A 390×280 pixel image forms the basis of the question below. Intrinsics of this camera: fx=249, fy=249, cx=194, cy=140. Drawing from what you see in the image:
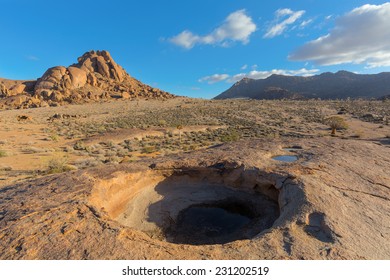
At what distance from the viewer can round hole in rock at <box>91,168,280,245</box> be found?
718 cm

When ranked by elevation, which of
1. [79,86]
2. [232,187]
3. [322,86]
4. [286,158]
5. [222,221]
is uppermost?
[79,86]

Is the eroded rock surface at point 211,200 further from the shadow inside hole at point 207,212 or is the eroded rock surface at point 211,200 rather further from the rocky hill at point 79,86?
the rocky hill at point 79,86

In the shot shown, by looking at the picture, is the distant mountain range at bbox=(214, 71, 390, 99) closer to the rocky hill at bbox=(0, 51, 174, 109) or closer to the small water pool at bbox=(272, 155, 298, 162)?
the rocky hill at bbox=(0, 51, 174, 109)

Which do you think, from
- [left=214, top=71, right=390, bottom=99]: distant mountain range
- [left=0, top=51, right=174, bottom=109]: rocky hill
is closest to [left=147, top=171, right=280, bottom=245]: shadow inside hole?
[left=0, top=51, right=174, bottom=109]: rocky hill

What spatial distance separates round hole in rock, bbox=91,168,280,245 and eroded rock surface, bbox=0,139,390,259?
41mm

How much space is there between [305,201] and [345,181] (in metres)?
2.00

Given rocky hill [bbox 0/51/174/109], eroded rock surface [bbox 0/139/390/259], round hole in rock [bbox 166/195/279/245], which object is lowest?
round hole in rock [bbox 166/195/279/245]

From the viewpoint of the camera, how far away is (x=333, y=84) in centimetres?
13862

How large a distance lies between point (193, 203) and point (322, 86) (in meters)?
155

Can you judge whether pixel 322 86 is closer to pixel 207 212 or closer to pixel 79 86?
pixel 79 86

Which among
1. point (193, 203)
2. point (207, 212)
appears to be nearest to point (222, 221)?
point (207, 212)

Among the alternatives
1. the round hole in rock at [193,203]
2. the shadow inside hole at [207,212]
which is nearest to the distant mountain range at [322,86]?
the round hole in rock at [193,203]

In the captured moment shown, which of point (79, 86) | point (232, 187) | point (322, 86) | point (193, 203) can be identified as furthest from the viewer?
point (322, 86)

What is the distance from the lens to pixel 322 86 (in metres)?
142
